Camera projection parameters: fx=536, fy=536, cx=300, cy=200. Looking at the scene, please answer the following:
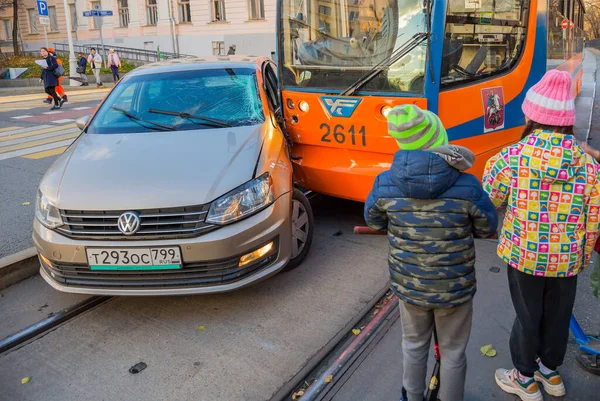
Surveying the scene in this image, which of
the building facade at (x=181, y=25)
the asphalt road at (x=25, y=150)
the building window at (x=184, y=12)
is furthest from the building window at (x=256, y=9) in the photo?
the asphalt road at (x=25, y=150)

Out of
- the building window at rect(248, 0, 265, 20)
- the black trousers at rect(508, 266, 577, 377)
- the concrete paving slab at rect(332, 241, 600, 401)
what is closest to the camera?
the black trousers at rect(508, 266, 577, 377)

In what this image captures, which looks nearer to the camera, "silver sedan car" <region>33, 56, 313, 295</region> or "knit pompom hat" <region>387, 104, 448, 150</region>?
"knit pompom hat" <region>387, 104, 448, 150</region>

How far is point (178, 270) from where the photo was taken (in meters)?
3.46

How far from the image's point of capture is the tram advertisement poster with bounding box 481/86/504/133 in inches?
193

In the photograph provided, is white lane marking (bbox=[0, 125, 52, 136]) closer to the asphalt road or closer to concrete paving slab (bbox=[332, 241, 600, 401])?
the asphalt road

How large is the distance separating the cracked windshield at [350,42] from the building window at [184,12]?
31051 mm

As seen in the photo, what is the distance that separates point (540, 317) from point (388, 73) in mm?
2630

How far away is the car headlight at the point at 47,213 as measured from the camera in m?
3.55

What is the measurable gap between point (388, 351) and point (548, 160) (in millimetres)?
1535

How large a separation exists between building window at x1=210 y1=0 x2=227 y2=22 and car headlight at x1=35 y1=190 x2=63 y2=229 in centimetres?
3118

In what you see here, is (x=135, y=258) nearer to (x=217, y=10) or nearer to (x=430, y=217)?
(x=430, y=217)

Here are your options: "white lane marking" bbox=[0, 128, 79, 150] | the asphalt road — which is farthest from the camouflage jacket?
"white lane marking" bbox=[0, 128, 79, 150]

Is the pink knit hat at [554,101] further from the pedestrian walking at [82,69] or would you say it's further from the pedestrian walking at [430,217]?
the pedestrian walking at [82,69]

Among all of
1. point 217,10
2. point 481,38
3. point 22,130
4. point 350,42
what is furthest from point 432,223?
point 217,10
